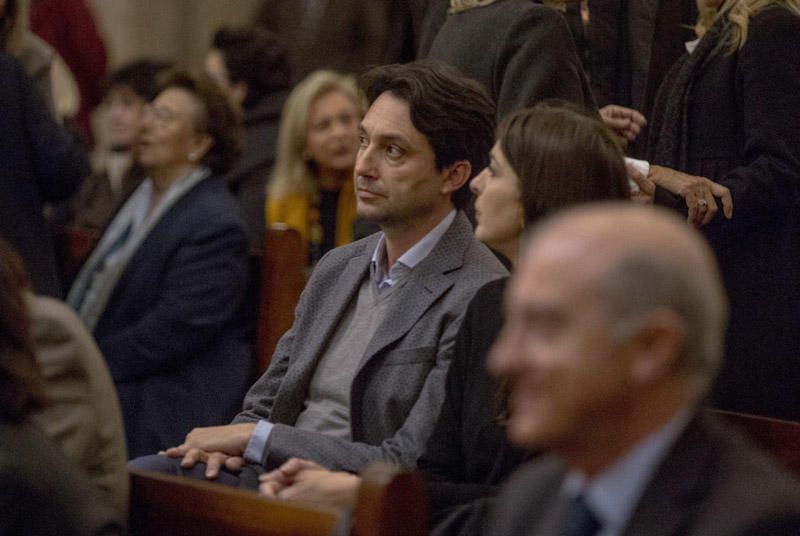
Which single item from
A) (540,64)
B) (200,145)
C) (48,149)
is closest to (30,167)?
(48,149)

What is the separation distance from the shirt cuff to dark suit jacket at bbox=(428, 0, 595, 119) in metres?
0.93

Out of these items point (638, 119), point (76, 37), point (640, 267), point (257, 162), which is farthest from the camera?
point (76, 37)

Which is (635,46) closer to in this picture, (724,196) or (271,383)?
(724,196)

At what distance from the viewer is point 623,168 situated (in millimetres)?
2705

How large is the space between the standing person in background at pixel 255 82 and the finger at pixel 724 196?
297cm

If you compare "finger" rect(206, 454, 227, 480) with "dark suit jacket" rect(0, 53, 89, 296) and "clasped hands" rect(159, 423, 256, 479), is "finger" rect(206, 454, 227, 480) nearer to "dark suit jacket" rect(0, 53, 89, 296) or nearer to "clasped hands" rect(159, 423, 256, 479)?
"clasped hands" rect(159, 423, 256, 479)

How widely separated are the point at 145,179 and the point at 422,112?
7.21 feet

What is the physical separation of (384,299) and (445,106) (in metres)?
0.43

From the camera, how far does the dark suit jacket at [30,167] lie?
14.6ft

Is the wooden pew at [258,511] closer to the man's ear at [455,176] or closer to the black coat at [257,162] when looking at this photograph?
the man's ear at [455,176]

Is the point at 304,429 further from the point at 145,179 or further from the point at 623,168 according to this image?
the point at 145,179

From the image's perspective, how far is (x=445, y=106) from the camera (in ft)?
10.8

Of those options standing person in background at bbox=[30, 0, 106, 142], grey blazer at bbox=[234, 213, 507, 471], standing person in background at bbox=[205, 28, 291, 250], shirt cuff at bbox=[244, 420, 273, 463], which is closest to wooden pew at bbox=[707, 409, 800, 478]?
grey blazer at bbox=[234, 213, 507, 471]

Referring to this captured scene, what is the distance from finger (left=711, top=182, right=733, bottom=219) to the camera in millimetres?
3303
